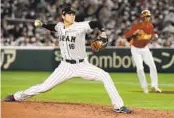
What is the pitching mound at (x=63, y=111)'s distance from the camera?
9.63 metres

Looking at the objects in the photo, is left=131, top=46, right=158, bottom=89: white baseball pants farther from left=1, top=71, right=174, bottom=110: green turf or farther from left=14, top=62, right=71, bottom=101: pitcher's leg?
left=14, top=62, right=71, bottom=101: pitcher's leg

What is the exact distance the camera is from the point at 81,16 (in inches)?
1068

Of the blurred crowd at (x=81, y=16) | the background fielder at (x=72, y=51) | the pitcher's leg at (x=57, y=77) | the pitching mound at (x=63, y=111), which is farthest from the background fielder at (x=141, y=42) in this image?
the blurred crowd at (x=81, y=16)

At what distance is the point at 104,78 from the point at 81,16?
56.8ft

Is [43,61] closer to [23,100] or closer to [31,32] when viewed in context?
[31,32]

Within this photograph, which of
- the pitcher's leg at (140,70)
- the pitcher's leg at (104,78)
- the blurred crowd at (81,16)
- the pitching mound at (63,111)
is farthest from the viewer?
the blurred crowd at (81,16)

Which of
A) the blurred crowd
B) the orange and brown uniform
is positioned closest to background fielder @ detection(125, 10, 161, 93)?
the orange and brown uniform

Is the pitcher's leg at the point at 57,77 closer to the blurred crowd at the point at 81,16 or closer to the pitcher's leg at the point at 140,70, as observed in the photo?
the pitcher's leg at the point at 140,70

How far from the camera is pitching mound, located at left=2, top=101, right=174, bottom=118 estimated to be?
9.63 m

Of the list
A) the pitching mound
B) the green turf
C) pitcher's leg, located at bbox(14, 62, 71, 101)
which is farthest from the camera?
the green turf

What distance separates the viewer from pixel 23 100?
11398 mm

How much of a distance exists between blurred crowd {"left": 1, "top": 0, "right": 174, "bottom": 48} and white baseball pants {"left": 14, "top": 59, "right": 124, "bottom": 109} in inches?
596

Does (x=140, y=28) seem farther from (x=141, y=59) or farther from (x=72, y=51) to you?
(x=72, y=51)

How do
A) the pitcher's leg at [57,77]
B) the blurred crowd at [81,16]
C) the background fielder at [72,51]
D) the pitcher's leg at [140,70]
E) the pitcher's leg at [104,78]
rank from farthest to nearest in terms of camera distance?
the blurred crowd at [81,16]
the pitcher's leg at [140,70]
the pitcher's leg at [57,77]
the background fielder at [72,51]
the pitcher's leg at [104,78]
